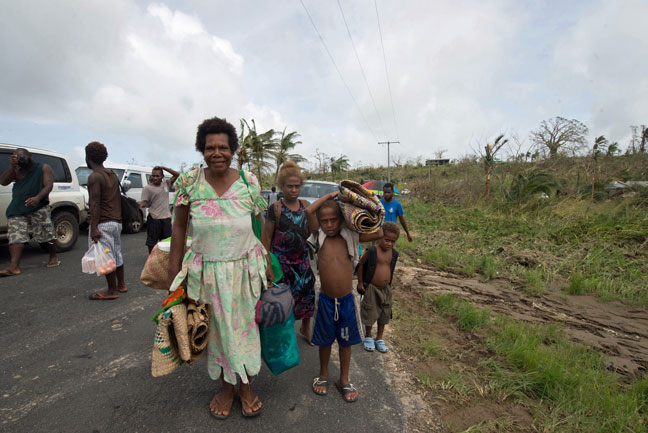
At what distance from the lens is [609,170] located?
37.6 feet

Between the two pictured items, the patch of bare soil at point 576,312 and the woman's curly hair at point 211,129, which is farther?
the patch of bare soil at point 576,312

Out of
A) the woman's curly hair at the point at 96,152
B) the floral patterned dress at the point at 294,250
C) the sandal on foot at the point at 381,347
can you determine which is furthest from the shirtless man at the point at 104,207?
the sandal on foot at the point at 381,347

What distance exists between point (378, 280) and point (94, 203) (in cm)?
336

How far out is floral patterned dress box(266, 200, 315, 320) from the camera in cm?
275

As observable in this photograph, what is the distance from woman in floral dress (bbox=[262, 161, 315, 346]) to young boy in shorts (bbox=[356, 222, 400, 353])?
21.1 inches

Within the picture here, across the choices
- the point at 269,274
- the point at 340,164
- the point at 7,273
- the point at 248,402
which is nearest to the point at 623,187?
the point at 269,274

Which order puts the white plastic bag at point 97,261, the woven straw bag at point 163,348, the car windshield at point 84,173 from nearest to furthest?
the woven straw bag at point 163,348 < the white plastic bag at point 97,261 < the car windshield at point 84,173

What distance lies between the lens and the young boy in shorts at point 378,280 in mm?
2895

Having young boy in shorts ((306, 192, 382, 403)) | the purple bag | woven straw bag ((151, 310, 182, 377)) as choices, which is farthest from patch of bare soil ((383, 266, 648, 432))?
woven straw bag ((151, 310, 182, 377))

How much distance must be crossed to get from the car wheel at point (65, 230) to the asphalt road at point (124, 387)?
281cm

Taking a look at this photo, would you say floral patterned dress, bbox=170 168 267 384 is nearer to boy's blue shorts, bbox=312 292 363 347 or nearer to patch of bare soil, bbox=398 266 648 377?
Answer: boy's blue shorts, bbox=312 292 363 347

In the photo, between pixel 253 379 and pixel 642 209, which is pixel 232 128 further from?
pixel 642 209

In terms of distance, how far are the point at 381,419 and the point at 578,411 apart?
53.5 inches

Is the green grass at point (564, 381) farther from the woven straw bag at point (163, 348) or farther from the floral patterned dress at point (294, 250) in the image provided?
the woven straw bag at point (163, 348)
